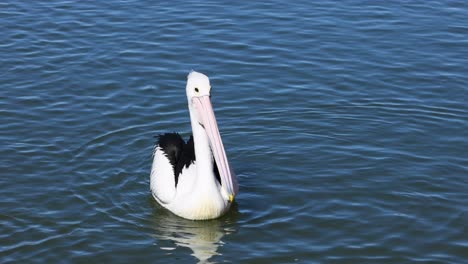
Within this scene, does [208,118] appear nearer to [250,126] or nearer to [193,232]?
[193,232]

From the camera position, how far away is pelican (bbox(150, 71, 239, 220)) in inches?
400

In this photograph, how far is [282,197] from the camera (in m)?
11.0

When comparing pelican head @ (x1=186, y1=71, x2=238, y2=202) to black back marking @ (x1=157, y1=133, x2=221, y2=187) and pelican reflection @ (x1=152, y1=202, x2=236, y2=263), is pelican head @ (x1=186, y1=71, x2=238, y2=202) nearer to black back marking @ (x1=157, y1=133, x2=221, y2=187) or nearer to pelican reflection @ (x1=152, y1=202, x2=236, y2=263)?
pelican reflection @ (x1=152, y1=202, x2=236, y2=263)

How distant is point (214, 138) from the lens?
10.1 metres

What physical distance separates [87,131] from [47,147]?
713mm

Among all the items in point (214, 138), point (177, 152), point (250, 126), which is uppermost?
point (250, 126)

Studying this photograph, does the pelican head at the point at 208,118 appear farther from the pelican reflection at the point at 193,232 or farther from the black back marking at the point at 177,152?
the black back marking at the point at 177,152

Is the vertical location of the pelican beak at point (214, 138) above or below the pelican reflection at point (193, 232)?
above

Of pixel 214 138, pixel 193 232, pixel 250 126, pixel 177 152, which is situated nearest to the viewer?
pixel 214 138

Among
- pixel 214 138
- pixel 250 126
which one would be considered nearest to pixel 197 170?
pixel 214 138

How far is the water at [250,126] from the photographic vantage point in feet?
33.2

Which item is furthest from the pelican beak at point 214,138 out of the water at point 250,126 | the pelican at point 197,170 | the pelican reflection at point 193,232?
the water at point 250,126

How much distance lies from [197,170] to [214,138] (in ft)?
1.97

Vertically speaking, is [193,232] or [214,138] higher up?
[214,138]
